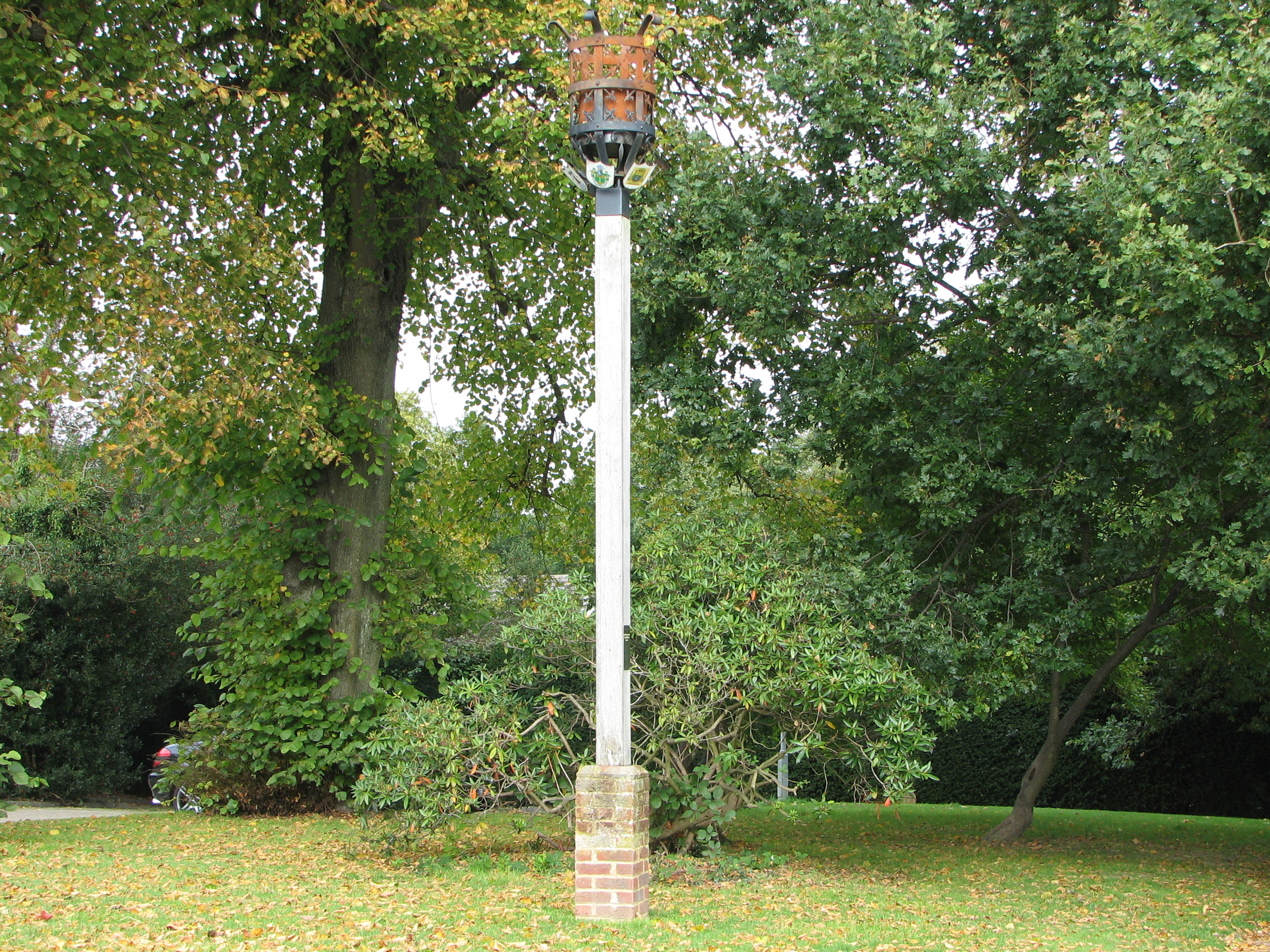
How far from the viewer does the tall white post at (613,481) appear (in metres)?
6.12

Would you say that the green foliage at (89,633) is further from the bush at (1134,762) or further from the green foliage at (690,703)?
the bush at (1134,762)

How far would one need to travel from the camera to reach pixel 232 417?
377 inches

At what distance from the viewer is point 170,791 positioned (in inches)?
555

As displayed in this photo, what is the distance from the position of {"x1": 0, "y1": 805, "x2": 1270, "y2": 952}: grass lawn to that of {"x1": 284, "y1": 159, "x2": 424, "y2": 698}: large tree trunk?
77.3 inches

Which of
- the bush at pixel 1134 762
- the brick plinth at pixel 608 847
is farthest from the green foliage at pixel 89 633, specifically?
the bush at pixel 1134 762

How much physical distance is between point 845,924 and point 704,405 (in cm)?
426

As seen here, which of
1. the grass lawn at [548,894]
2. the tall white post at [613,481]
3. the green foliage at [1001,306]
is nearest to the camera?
the grass lawn at [548,894]

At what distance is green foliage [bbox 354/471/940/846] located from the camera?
7.90 metres

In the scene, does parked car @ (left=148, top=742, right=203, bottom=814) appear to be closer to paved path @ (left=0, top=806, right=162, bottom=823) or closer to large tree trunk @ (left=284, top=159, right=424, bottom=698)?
paved path @ (left=0, top=806, right=162, bottom=823)

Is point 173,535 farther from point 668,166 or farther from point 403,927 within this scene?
point 403,927

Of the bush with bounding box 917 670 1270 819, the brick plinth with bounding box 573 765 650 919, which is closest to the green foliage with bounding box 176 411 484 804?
the brick plinth with bounding box 573 765 650 919

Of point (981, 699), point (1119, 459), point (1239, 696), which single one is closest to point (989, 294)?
point (1119, 459)

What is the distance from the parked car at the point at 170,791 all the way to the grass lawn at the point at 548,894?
0.93 metres

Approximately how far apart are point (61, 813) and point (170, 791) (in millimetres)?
1380
